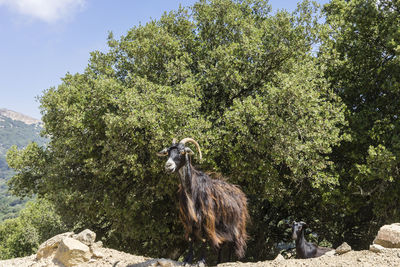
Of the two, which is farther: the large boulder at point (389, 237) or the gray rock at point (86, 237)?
the gray rock at point (86, 237)

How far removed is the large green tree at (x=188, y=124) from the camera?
13.3 m

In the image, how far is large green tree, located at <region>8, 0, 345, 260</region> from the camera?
13344mm

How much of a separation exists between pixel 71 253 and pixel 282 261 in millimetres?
5651

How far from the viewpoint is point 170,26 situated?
61.6 ft

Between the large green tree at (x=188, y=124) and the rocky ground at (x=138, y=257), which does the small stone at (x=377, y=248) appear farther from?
the large green tree at (x=188, y=124)

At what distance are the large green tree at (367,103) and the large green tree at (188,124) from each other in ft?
3.50

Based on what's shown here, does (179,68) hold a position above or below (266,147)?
above

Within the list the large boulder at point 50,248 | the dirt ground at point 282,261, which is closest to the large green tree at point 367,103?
the dirt ground at point 282,261

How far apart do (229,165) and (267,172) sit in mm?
1812

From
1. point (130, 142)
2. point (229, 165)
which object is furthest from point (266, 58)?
point (130, 142)

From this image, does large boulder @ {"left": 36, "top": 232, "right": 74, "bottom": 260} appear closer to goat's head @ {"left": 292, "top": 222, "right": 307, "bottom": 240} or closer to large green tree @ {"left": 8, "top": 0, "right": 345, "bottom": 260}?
large green tree @ {"left": 8, "top": 0, "right": 345, "bottom": 260}

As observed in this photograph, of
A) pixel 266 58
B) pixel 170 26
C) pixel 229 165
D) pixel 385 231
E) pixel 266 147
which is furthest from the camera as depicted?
pixel 170 26

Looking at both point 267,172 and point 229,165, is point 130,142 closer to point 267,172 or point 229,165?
point 229,165

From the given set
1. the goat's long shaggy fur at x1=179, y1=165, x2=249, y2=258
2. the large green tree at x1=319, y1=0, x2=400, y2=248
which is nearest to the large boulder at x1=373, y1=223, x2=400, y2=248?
the goat's long shaggy fur at x1=179, y1=165, x2=249, y2=258
